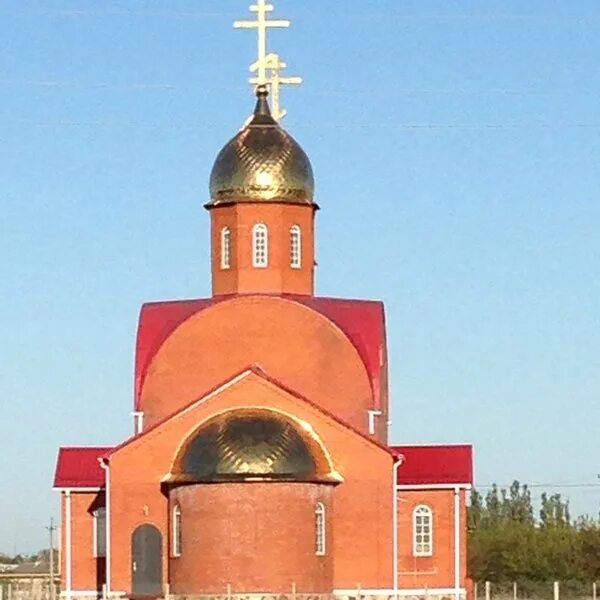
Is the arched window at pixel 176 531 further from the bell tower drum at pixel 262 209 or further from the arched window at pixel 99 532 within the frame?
the bell tower drum at pixel 262 209

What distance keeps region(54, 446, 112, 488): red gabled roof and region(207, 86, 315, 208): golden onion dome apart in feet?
20.0

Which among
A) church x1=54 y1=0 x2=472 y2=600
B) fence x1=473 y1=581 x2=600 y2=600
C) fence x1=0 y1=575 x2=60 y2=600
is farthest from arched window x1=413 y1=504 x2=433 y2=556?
fence x1=473 y1=581 x2=600 y2=600

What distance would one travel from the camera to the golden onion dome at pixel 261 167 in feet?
137

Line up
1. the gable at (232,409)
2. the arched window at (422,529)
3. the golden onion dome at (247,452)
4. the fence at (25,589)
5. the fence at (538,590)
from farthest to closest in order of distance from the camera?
the fence at (538,590) < the fence at (25,589) < the arched window at (422,529) < the gable at (232,409) < the golden onion dome at (247,452)

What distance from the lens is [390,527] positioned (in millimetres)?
38906

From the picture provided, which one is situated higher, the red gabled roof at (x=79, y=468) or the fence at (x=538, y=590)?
the red gabled roof at (x=79, y=468)

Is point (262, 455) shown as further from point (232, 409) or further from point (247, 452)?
point (232, 409)

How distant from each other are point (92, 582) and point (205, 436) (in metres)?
5.20

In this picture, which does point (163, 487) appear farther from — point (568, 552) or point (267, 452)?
point (568, 552)

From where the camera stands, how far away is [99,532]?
41.6 m

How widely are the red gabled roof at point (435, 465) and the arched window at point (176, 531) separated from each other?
15.5ft

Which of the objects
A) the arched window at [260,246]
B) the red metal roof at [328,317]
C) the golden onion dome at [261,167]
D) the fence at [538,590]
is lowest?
the fence at [538,590]

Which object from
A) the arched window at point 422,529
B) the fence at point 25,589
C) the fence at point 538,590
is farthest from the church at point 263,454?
the fence at point 538,590

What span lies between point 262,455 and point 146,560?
12.0 ft
